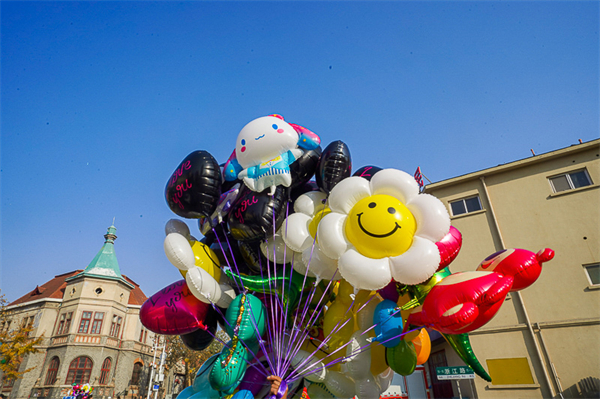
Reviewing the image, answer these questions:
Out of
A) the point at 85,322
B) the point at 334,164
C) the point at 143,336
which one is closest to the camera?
the point at 334,164

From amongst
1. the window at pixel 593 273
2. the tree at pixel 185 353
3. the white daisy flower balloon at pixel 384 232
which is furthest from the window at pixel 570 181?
the tree at pixel 185 353

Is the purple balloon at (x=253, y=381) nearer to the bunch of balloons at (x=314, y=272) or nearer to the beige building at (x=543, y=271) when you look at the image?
the bunch of balloons at (x=314, y=272)

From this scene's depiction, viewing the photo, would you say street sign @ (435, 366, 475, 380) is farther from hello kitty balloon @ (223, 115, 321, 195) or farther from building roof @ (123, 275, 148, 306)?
building roof @ (123, 275, 148, 306)

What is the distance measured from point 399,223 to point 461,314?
1429 millimetres

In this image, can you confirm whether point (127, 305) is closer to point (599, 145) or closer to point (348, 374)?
point (348, 374)

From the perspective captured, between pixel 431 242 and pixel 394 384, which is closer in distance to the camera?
pixel 431 242

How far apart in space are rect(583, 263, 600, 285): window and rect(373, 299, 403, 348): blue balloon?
9.25 metres

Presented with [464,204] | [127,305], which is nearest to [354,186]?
[464,204]

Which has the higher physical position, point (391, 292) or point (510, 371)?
point (391, 292)

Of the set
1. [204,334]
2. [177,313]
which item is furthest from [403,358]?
[204,334]

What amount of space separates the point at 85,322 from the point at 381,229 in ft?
84.3

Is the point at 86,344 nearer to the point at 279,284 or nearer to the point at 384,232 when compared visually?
the point at 279,284

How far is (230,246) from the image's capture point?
6.71 m

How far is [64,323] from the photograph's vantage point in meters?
23.8
